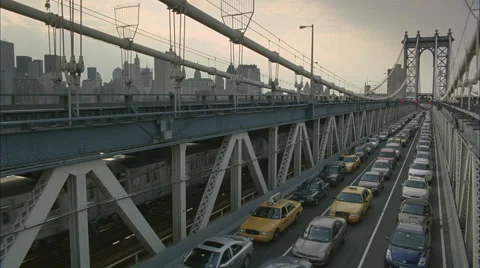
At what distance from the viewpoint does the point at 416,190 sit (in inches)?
824

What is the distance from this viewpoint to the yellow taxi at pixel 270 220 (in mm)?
15203

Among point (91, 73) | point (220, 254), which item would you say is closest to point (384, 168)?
point (220, 254)

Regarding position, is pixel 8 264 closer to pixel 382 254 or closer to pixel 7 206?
pixel 7 206

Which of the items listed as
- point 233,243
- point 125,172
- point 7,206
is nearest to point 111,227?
point 125,172

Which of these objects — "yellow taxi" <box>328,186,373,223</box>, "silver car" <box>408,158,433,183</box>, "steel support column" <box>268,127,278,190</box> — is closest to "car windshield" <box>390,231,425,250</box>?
"yellow taxi" <box>328,186,373,223</box>

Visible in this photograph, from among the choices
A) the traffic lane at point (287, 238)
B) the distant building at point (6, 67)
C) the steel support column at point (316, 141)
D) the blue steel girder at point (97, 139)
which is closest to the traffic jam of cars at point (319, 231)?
the traffic lane at point (287, 238)

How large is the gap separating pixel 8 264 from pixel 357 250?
1121cm

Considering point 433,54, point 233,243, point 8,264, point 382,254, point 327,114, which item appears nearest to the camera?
point 8,264

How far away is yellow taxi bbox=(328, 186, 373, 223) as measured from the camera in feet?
57.4

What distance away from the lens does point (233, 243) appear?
40.4ft

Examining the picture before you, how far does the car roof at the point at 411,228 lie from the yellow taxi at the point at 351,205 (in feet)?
11.9

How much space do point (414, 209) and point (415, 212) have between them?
7.8 inches

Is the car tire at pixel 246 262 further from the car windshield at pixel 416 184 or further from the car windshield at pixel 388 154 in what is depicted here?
the car windshield at pixel 388 154

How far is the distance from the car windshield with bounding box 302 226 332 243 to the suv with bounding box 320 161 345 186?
12.1 m
